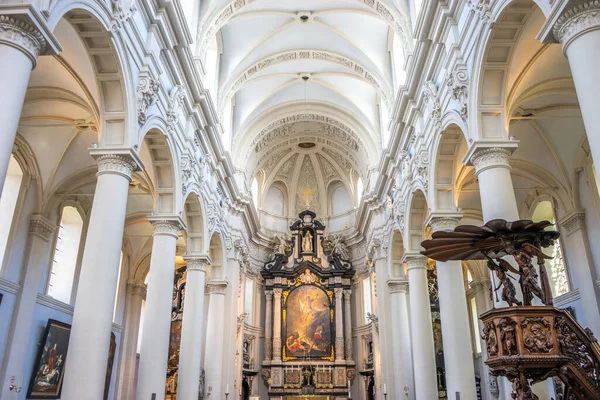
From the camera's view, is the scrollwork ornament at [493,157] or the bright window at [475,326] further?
the bright window at [475,326]

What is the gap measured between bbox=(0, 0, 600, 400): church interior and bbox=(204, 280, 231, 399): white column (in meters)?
0.11

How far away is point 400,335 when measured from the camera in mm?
21047

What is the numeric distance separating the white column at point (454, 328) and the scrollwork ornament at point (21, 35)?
1026 centimetres

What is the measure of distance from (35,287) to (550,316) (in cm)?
1448

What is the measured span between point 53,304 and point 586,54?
1649 centimetres

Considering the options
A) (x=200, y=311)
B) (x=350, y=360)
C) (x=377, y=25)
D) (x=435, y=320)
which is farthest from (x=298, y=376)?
(x=377, y=25)

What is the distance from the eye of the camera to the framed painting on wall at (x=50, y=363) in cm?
1608

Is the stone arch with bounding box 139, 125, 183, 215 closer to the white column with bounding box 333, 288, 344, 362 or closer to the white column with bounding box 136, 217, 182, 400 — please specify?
the white column with bounding box 136, 217, 182, 400

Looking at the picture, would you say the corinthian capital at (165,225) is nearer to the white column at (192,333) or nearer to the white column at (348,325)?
the white column at (192,333)

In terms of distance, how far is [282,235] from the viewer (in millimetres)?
33375

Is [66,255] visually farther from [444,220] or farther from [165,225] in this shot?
[444,220]

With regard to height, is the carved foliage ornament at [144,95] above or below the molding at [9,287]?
above

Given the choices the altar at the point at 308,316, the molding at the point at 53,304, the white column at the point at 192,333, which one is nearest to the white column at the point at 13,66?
the molding at the point at 53,304

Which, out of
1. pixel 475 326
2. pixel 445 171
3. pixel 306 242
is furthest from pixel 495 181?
pixel 306 242
